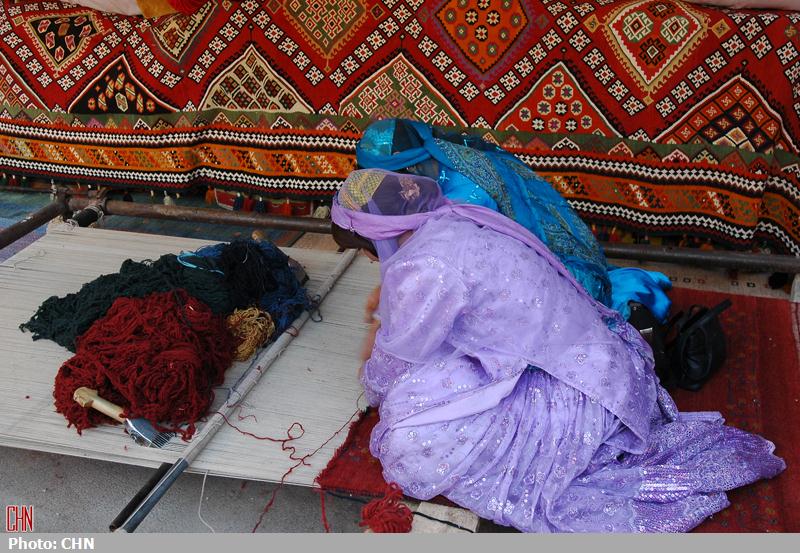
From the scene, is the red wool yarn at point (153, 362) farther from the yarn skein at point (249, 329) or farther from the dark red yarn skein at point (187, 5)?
the dark red yarn skein at point (187, 5)

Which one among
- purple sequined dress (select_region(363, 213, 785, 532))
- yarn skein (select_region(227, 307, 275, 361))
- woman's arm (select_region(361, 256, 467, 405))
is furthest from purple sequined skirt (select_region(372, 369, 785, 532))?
yarn skein (select_region(227, 307, 275, 361))

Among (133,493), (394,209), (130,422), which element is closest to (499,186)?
(394,209)

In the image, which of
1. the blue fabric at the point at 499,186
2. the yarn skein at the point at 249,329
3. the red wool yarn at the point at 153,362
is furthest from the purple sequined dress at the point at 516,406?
the yarn skein at the point at 249,329

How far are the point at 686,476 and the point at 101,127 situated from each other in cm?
356

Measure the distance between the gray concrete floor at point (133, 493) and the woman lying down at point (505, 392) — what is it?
364 millimetres

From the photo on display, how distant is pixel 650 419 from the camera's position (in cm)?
242

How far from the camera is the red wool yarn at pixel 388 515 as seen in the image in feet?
7.12

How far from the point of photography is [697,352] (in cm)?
282

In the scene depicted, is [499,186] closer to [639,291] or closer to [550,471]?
[639,291]

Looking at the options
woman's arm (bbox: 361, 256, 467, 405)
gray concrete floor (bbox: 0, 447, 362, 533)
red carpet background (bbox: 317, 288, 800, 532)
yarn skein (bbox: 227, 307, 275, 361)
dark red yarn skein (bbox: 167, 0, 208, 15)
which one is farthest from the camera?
dark red yarn skein (bbox: 167, 0, 208, 15)

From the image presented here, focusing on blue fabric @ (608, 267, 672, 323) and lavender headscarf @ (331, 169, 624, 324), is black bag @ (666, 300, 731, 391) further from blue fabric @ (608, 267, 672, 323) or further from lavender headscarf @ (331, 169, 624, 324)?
lavender headscarf @ (331, 169, 624, 324)

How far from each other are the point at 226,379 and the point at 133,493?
49 cm

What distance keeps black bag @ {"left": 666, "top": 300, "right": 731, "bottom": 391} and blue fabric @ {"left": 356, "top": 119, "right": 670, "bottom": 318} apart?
9.1 inches

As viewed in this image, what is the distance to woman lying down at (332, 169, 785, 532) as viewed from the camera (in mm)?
2172
